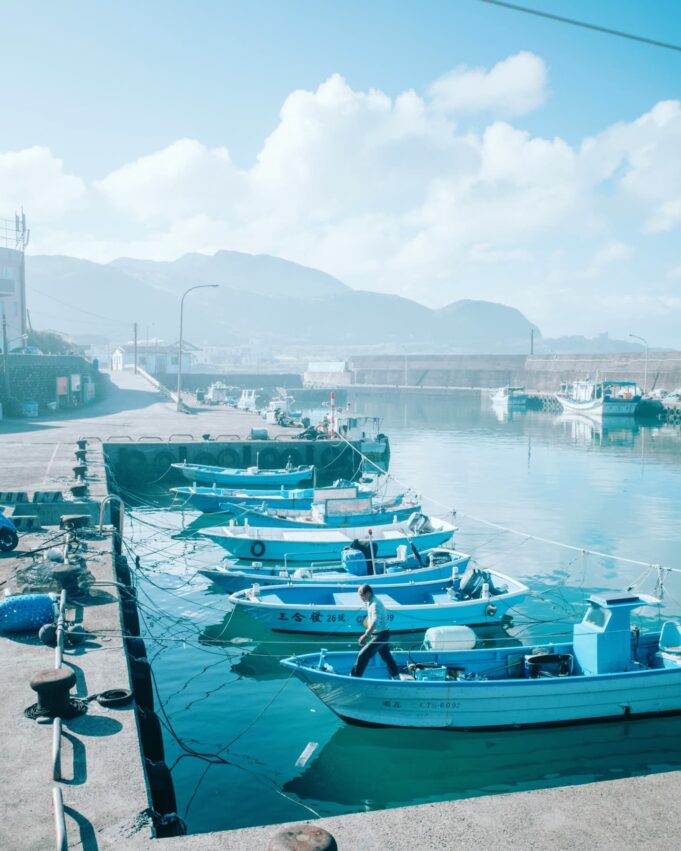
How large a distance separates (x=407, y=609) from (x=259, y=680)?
13.4 feet

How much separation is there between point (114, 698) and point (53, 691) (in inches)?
38.3

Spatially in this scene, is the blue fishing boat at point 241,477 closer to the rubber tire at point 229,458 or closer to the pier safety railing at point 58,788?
the rubber tire at point 229,458

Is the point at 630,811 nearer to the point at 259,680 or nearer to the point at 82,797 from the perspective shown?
the point at 82,797

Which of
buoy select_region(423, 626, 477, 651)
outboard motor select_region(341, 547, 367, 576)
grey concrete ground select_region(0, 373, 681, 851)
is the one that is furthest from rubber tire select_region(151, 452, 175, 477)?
grey concrete ground select_region(0, 373, 681, 851)

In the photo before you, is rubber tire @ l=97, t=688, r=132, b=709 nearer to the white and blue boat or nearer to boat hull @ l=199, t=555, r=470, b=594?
boat hull @ l=199, t=555, r=470, b=594

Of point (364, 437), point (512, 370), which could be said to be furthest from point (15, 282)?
point (512, 370)

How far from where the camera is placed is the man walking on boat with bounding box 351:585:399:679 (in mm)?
13219

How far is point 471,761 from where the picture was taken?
13531mm

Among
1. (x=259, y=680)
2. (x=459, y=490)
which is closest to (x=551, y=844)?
(x=259, y=680)

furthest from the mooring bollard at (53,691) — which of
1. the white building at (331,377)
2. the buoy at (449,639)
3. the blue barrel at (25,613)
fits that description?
the white building at (331,377)

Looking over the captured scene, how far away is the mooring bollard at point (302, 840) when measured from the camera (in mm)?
6410

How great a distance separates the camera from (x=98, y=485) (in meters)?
28.1

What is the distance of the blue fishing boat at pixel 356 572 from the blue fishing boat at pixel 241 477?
14.8 m

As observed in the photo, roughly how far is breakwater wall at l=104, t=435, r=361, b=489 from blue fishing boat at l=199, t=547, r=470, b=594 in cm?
1891
